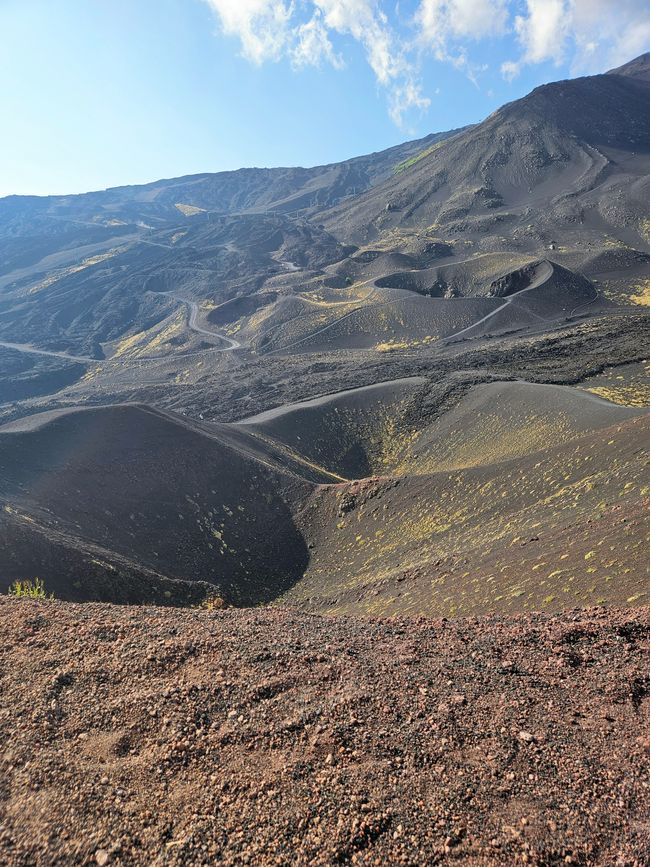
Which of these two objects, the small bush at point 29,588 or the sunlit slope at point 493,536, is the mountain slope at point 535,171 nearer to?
the sunlit slope at point 493,536

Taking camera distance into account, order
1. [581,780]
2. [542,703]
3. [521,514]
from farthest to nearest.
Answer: [521,514] → [542,703] → [581,780]

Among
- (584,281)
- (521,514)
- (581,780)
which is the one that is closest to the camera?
(581,780)

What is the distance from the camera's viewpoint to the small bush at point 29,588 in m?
17.9

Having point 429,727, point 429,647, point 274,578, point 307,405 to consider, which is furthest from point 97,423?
point 429,727

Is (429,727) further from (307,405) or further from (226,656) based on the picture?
(307,405)

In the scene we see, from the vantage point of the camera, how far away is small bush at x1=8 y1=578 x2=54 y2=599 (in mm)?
17900

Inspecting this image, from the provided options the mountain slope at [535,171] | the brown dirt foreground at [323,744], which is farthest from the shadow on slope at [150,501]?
the mountain slope at [535,171]

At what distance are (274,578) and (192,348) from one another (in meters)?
83.6

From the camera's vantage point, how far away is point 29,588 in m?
18.4

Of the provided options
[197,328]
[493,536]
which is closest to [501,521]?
[493,536]

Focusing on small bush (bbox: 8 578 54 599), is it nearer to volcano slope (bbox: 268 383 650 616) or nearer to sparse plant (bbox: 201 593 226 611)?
sparse plant (bbox: 201 593 226 611)

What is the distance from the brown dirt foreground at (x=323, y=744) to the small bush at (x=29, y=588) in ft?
19.2

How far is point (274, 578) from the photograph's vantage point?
28.2m

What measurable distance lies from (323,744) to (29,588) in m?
14.2
